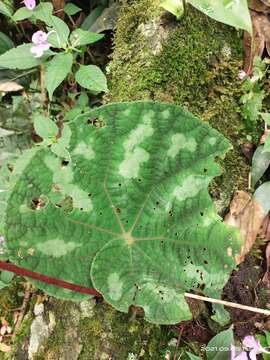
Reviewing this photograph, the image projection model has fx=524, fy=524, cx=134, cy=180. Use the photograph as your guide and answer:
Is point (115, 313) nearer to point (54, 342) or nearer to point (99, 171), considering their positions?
point (54, 342)

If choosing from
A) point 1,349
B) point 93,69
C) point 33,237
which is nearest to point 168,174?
point 33,237

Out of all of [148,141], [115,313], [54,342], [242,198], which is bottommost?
[54,342]

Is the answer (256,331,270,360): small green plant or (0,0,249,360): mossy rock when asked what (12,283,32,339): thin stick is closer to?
(0,0,249,360): mossy rock

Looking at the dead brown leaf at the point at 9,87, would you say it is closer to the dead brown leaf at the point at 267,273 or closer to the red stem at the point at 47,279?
the red stem at the point at 47,279

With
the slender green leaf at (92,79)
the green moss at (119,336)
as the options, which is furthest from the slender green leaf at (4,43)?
the green moss at (119,336)

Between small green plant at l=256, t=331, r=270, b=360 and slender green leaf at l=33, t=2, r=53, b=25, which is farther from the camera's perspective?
slender green leaf at l=33, t=2, r=53, b=25

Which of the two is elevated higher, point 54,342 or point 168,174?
point 168,174

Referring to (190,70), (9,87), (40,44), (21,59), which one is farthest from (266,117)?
(9,87)

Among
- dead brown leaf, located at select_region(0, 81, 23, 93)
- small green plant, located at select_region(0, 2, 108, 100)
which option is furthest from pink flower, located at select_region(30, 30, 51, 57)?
dead brown leaf, located at select_region(0, 81, 23, 93)
